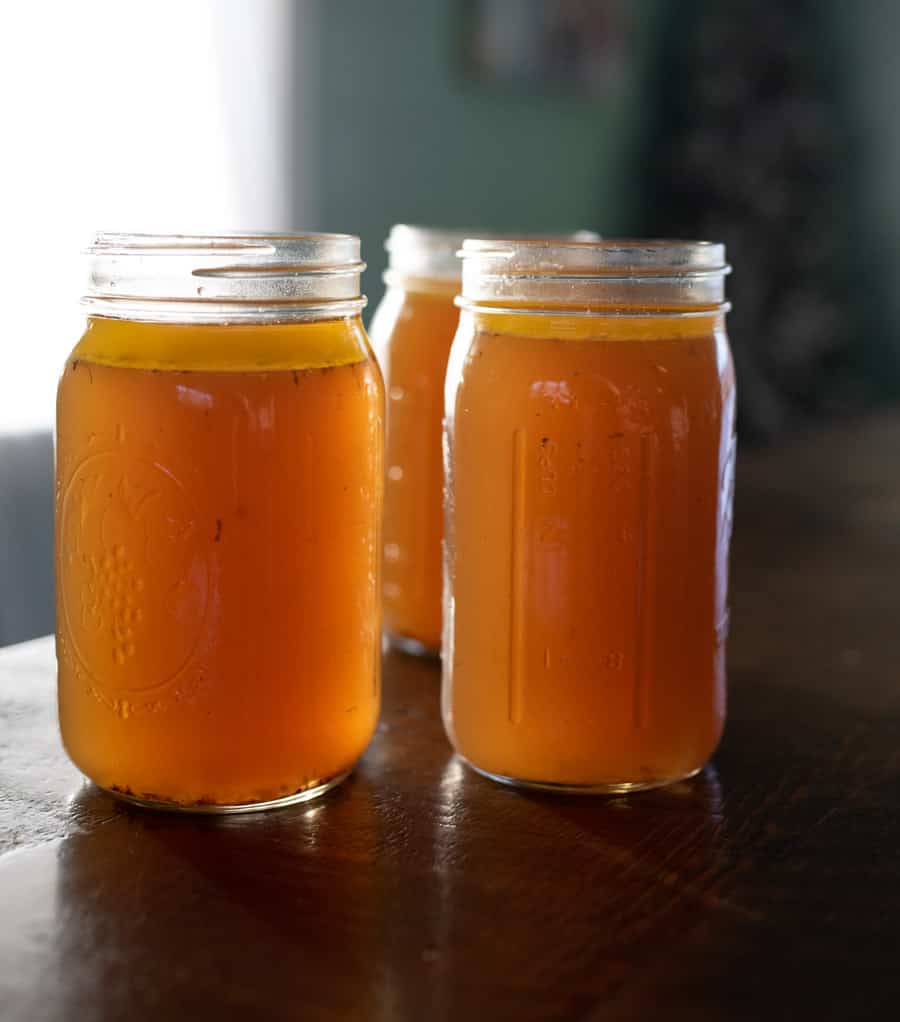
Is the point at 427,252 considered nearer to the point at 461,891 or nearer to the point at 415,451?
the point at 415,451

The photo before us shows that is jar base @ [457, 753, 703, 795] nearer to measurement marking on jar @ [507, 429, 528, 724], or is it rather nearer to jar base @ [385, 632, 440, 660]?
measurement marking on jar @ [507, 429, 528, 724]

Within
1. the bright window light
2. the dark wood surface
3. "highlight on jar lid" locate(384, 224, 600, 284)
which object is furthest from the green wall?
the dark wood surface

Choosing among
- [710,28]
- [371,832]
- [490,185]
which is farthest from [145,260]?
[710,28]

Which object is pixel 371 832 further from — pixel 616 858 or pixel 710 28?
pixel 710 28

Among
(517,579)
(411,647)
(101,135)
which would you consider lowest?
(411,647)

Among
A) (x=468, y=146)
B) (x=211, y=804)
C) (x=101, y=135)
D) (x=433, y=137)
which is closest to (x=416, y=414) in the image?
(x=211, y=804)

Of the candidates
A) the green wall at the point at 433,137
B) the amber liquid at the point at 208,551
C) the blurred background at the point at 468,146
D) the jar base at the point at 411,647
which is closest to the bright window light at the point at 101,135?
the blurred background at the point at 468,146

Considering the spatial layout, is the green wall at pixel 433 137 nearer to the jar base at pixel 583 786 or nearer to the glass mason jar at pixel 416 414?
the glass mason jar at pixel 416 414
